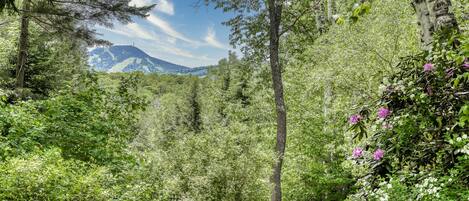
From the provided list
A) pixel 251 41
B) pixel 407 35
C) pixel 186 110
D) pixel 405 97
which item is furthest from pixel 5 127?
pixel 186 110

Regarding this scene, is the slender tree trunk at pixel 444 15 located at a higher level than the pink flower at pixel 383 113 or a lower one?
→ higher

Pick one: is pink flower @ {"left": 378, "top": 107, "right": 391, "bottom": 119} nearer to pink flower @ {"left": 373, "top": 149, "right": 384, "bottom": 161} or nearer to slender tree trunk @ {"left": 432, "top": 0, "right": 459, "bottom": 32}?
pink flower @ {"left": 373, "top": 149, "right": 384, "bottom": 161}

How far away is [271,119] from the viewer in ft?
70.7

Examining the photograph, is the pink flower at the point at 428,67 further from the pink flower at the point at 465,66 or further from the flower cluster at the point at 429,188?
the flower cluster at the point at 429,188

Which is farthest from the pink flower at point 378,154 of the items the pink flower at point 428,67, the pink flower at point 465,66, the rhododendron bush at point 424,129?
the pink flower at point 465,66

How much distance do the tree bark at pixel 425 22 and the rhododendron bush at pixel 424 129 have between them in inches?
16.0

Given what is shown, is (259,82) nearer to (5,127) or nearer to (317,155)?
(317,155)

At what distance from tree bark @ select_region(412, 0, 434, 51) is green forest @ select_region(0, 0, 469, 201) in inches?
0.7

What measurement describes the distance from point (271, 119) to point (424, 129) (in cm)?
1719

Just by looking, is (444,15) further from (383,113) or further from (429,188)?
(429,188)

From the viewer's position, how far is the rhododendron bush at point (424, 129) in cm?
404

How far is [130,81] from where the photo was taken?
12.4m

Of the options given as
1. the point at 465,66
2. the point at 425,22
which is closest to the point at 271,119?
the point at 425,22

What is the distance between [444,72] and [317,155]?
15833 mm
